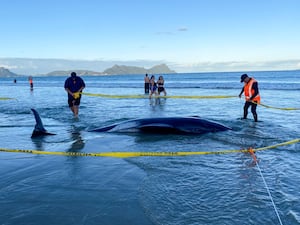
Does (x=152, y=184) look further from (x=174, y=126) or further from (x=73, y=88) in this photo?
(x=73, y=88)

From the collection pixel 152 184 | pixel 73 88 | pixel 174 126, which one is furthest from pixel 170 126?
pixel 73 88

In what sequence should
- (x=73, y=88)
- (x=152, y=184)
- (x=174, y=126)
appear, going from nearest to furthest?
(x=152, y=184)
(x=174, y=126)
(x=73, y=88)

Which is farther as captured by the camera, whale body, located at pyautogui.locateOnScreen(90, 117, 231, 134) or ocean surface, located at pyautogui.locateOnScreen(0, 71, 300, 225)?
whale body, located at pyautogui.locateOnScreen(90, 117, 231, 134)

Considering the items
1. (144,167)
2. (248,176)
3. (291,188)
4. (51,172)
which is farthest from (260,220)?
(51,172)

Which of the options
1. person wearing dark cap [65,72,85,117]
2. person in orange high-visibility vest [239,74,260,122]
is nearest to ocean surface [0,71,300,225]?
person in orange high-visibility vest [239,74,260,122]

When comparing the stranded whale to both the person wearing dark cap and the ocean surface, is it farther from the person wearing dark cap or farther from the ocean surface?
the person wearing dark cap

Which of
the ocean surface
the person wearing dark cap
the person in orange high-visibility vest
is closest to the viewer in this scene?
the ocean surface

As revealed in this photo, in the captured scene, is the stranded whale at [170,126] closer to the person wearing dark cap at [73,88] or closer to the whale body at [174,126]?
the whale body at [174,126]

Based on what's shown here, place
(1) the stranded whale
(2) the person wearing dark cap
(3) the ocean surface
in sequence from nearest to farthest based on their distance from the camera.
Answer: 1. (3) the ocean surface
2. (1) the stranded whale
3. (2) the person wearing dark cap

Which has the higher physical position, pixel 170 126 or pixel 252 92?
pixel 252 92

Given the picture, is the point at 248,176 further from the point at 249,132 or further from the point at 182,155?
the point at 249,132

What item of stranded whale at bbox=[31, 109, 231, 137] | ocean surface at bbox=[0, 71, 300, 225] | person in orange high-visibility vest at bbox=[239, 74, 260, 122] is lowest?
ocean surface at bbox=[0, 71, 300, 225]

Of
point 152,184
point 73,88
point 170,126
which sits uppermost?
point 73,88

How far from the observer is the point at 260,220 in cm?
404
